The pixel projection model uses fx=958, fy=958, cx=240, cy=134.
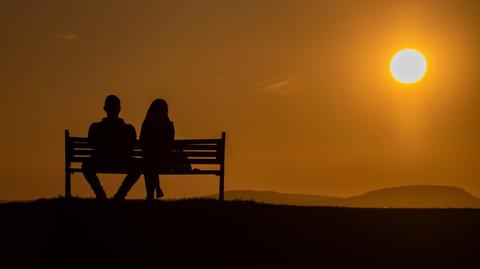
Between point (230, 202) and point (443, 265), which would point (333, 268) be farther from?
point (230, 202)

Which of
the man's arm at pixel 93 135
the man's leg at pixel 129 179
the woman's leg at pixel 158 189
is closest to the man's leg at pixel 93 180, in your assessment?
the man's leg at pixel 129 179

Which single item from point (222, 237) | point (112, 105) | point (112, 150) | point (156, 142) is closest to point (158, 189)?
point (156, 142)

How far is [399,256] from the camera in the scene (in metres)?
14.8

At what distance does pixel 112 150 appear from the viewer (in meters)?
18.8

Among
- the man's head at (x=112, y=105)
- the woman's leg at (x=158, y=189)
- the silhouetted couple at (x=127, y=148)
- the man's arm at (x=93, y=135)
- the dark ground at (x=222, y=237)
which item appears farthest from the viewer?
the woman's leg at (x=158, y=189)

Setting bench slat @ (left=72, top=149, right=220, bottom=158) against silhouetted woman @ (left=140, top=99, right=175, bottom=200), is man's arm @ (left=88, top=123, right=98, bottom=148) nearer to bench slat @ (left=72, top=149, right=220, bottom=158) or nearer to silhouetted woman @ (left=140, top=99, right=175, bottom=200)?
bench slat @ (left=72, top=149, right=220, bottom=158)

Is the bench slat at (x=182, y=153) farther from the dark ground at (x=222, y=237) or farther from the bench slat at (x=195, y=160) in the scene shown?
the dark ground at (x=222, y=237)

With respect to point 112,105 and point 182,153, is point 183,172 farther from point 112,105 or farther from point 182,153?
point 112,105

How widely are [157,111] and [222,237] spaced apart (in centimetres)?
467

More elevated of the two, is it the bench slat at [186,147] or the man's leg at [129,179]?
the bench slat at [186,147]

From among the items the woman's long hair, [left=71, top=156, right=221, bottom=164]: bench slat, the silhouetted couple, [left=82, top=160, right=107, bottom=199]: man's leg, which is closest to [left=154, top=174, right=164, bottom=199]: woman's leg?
the silhouetted couple

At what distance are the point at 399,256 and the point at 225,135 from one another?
611 centimetres

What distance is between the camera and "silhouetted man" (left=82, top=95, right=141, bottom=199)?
18.7 m

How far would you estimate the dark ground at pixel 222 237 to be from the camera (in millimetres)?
14312
